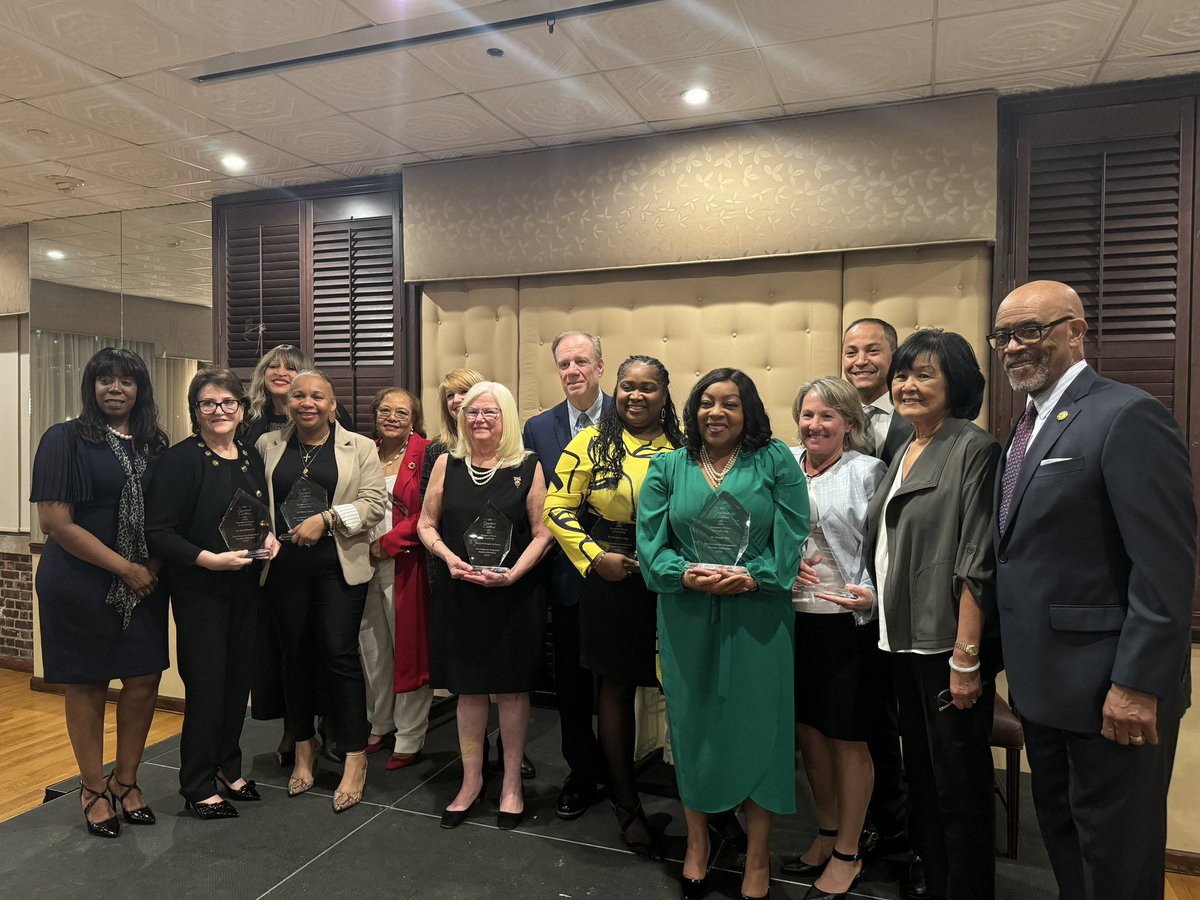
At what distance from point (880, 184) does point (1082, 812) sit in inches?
101

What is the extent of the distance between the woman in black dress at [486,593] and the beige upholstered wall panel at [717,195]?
1.52 meters

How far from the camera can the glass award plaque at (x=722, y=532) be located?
2.03 metres

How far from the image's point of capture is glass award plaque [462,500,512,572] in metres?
2.50

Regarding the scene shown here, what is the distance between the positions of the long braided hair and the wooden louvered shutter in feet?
9.58

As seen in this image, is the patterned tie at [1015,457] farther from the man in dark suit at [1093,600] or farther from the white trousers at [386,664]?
the white trousers at [386,664]

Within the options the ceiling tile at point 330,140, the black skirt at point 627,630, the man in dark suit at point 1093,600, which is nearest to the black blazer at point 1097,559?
the man in dark suit at point 1093,600

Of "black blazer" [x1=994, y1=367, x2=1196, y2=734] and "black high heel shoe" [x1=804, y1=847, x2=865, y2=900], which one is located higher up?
→ "black blazer" [x1=994, y1=367, x2=1196, y2=734]

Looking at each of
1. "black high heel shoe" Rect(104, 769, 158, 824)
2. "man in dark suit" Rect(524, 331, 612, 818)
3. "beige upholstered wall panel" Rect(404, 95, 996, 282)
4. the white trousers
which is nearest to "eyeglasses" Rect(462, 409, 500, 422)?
"man in dark suit" Rect(524, 331, 612, 818)

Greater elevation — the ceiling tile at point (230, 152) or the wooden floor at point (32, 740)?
the ceiling tile at point (230, 152)

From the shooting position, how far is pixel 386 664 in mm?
3191

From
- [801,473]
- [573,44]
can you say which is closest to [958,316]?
[801,473]

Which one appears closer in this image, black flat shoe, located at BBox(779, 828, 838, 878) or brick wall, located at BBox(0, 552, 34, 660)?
Result: black flat shoe, located at BBox(779, 828, 838, 878)

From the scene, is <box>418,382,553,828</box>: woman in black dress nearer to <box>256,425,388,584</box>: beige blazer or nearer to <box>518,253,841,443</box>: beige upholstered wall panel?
<box>256,425,388,584</box>: beige blazer

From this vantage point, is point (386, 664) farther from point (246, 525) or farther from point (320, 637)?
point (246, 525)
